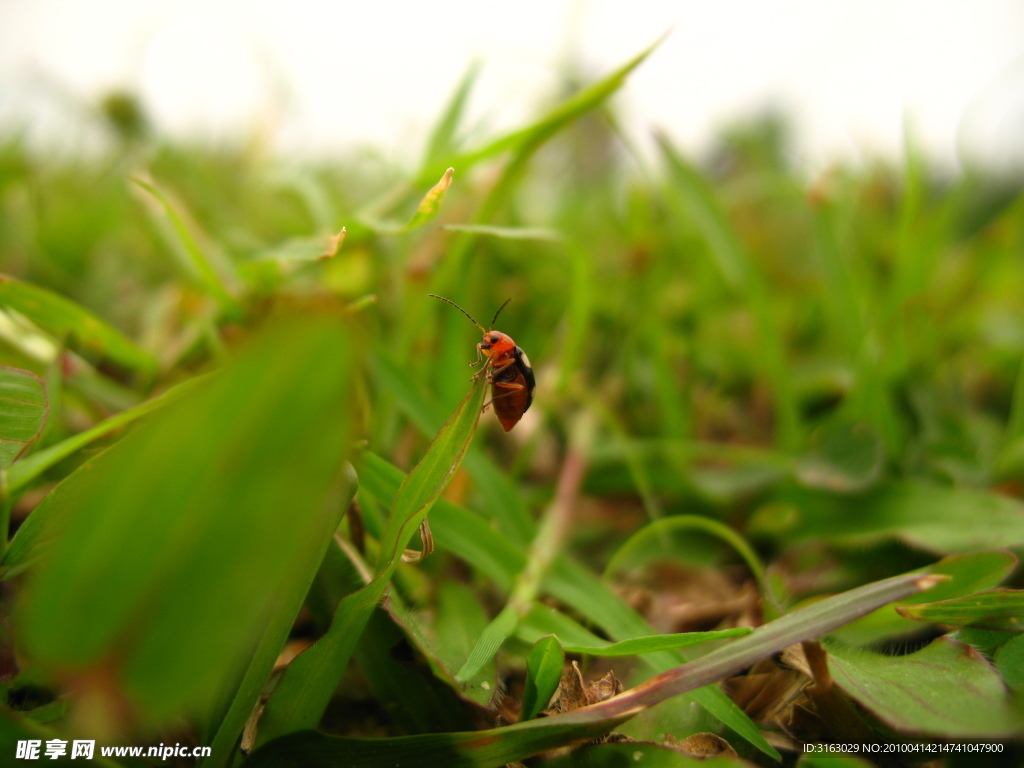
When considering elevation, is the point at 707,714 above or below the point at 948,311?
above

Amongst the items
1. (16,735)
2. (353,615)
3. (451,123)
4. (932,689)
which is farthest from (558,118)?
(16,735)

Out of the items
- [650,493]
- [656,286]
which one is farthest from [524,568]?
[656,286]

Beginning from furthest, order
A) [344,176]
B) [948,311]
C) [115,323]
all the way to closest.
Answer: [344,176], [948,311], [115,323]

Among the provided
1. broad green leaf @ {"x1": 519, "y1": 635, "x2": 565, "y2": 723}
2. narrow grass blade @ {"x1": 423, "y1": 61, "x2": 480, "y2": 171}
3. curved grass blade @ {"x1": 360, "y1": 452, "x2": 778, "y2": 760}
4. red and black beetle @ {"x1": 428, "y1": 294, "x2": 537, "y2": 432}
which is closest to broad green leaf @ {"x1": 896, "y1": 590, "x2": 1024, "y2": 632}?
curved grass blade @ {"x1": 360, "y1": 452, "x2": 778, "y2": 760}

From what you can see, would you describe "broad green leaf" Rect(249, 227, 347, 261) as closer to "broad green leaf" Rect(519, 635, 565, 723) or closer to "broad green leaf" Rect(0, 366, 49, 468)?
"broad green leaf" Rect(0, 366, 49, 468)

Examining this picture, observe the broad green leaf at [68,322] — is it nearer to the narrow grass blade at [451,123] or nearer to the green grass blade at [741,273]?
the narrow grass blade at [451,123]

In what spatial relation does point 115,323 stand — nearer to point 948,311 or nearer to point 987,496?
point 987,496
